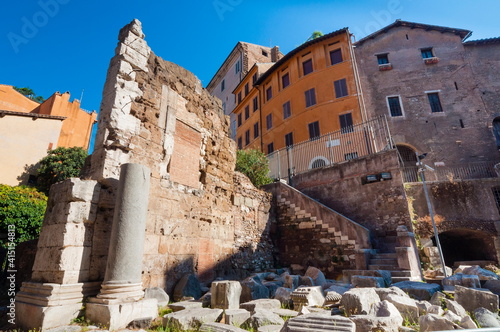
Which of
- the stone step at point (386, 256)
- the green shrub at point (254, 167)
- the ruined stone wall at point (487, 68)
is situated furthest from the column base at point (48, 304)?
the ruined stone wall at point (487, 68)

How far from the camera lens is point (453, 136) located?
1764 cm

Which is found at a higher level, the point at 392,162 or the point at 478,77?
the point at 478,77

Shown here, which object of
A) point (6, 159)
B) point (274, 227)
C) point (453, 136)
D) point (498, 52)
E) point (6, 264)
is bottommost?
point (6, 264)

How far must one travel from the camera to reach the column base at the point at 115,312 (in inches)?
138

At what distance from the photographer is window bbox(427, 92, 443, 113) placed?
18.5 meters

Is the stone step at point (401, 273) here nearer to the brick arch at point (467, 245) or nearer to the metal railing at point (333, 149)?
the metal railing at point (333, 149)

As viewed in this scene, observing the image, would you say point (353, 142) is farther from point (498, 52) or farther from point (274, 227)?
point (498, 52)

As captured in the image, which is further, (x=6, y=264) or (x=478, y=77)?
(x=478, y=77)

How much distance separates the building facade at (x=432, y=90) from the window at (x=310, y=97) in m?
3.97

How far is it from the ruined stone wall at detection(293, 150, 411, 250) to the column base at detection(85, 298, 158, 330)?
742 centimetres

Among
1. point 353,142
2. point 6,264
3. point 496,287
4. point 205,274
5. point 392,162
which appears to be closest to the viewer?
point 496,287

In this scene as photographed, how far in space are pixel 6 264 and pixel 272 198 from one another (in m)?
7.94

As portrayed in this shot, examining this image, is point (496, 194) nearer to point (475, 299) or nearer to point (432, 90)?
point (432, 90)

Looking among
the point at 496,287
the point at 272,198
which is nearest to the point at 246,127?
the point at 272,198
